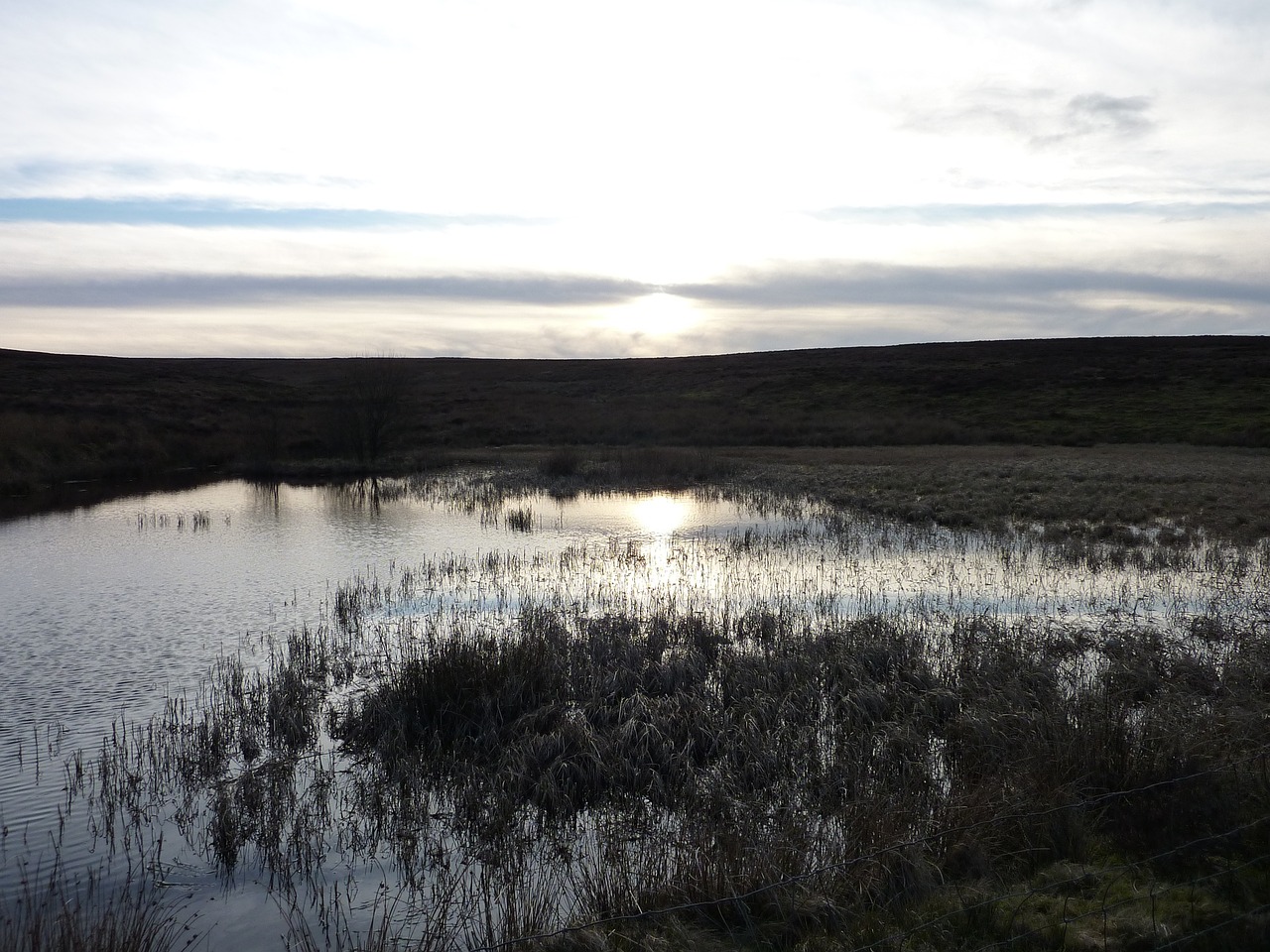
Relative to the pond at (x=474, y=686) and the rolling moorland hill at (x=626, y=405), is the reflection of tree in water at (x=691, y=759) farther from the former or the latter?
the rolling moorland hill at (x=626, y=405)

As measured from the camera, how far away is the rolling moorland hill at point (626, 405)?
3884cm

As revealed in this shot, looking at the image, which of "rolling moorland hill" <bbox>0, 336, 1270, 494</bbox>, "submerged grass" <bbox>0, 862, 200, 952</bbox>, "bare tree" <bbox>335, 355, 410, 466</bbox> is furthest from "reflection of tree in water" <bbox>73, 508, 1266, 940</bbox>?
"bare tree" <bbox>335, 355, 410, 466</bbox>

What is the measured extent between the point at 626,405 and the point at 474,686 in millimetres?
56161

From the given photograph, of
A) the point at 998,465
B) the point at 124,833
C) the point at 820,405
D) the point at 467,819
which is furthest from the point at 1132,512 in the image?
the point at 820,405

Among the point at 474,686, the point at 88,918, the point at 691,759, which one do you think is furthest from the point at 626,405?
the point at 88,918

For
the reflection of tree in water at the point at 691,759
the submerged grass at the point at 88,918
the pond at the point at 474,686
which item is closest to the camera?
the submerged grass at the point at 88,918

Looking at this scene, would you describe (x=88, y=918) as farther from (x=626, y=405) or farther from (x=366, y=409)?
(x=626, y=405)

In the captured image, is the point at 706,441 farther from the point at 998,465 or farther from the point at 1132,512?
the point at 1132,512

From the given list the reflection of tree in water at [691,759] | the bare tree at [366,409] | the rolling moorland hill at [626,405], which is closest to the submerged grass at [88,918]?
the reflection of tree in water at [691,759]

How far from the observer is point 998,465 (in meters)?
33.0

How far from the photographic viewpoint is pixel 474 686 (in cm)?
861

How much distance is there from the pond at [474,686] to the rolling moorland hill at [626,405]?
20.6m

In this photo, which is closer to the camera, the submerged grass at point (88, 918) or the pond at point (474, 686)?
the submerged grass at point (88, 918)

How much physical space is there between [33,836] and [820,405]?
59.3m
